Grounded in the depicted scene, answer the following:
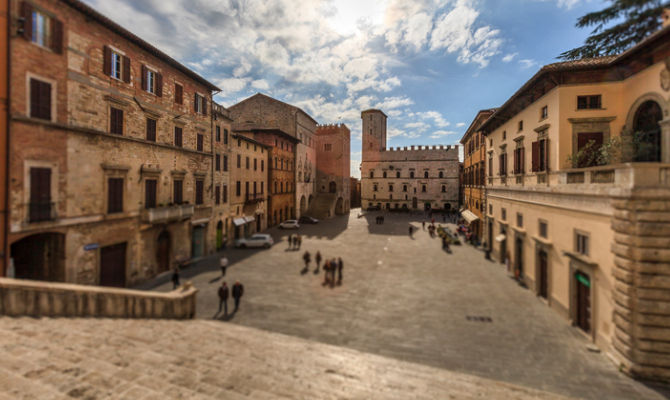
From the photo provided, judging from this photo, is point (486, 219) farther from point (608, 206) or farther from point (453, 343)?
point (453, 343)

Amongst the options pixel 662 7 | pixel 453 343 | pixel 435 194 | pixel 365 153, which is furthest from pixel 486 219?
pixel 365 153

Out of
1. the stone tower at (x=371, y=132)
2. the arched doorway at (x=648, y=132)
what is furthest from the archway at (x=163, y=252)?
the stone tower at (x=371, y=132)

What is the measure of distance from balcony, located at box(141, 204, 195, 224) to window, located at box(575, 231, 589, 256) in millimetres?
22646

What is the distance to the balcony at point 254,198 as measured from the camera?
31.9 metres

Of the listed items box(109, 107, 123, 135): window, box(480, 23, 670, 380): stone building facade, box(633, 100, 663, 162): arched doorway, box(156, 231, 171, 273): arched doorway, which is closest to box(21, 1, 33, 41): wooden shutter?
box(109, 107, 123, 135): window

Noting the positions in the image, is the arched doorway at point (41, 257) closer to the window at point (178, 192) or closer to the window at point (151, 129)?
the window at point (178, 192)

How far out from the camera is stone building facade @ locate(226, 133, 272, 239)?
29188mm

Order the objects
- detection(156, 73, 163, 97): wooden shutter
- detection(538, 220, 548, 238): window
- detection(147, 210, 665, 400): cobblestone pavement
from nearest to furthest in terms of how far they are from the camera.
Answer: detection(147, 210, 665, 400): cobblestone pavement < detection(538, 220, 548, 238): window < detection(156, 73, 163, 97): wooden shutter

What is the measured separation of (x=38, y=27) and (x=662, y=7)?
2287 centimetres

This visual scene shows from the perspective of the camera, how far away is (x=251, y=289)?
16312 mm

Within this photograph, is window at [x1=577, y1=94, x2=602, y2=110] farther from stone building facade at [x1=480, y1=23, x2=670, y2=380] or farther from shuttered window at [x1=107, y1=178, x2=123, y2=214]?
shuttered window at [x1=107, y1=178, x2=123, y2=214]

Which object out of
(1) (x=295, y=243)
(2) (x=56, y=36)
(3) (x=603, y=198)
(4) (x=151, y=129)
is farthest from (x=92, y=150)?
(3) (x=603, y=198)

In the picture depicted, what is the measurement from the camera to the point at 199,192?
23.0m

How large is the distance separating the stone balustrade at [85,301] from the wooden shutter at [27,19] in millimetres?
10365
